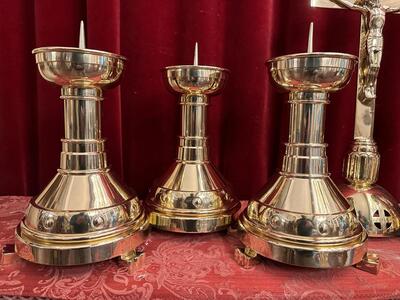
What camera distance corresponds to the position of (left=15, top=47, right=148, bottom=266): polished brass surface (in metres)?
0.51

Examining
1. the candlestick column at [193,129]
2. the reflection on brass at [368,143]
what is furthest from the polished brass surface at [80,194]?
the reflection on brass at [368,143]

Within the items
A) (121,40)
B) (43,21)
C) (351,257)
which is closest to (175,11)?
(121,40)

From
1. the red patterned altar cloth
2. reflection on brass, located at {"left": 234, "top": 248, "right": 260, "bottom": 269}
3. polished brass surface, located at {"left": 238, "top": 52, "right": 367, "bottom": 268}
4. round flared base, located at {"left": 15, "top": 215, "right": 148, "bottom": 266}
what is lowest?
the red patterned altar cloth

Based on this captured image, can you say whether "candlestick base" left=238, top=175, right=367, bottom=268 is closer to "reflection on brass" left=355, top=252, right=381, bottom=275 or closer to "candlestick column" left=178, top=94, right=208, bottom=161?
"reflection on brass" left=355, top=252, right=381, bottom=275

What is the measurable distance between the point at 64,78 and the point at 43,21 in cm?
38

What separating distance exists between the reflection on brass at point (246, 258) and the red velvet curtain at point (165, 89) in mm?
340

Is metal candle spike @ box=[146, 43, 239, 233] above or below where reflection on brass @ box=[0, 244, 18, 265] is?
above

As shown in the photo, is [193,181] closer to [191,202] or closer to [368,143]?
[191,202]

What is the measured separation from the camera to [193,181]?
678mm

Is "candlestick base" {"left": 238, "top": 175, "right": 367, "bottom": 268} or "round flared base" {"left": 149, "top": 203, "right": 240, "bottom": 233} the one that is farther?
"round flared base" {"left": 149, "top": 203, "right": 240, "bottom": 233}

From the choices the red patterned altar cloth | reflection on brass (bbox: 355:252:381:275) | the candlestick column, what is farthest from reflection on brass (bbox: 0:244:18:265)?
reflection on brass (bbox: 355:252:381:275)

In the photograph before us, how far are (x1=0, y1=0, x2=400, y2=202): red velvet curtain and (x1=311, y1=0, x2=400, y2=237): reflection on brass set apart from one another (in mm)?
147

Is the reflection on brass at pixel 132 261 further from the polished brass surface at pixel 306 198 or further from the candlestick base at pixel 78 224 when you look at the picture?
the polished brass surface at pixel 306 198

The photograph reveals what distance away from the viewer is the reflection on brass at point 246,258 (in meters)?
0.56
